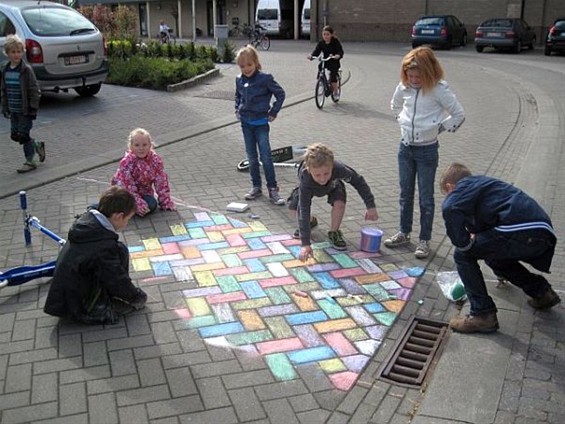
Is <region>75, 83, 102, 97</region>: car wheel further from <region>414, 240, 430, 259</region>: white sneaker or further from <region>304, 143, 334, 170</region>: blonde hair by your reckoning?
Answer: <region>414, 240, 430, 259</region>: white sneaker

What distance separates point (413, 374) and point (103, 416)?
1686 mm

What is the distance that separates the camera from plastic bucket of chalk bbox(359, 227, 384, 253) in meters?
5.25

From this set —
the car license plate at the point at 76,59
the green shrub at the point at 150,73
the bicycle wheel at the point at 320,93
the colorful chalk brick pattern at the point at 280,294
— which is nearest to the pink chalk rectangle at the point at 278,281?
the colorful chalk brick pattern at the point at 280,294

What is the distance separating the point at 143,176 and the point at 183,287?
1949mm

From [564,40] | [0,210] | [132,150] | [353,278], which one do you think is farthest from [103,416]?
[564,40]

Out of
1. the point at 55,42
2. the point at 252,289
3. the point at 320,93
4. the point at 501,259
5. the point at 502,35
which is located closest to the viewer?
the point at 501,259

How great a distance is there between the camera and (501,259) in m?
3.88

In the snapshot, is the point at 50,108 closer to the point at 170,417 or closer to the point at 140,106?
the point at 140,106

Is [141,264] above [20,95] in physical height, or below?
below

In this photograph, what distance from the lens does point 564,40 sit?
85.5ft

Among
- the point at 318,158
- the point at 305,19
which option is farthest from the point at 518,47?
the point at 318,158

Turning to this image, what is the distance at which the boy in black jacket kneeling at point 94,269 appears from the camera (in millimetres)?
3951

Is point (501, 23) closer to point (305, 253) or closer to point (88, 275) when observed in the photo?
point (305, 253)

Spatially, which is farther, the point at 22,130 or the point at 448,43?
the point at 448,43
